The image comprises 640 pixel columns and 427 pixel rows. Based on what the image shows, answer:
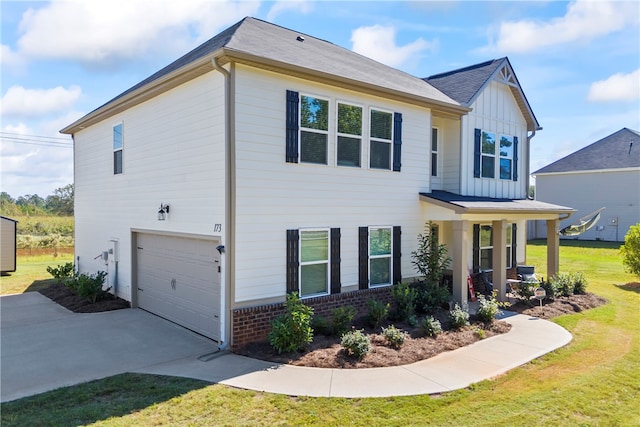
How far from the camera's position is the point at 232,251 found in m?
7.82

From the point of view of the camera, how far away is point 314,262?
9141 millimetres

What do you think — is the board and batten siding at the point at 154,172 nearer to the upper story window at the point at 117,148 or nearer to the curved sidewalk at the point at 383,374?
the upper story window at the point at 117,148

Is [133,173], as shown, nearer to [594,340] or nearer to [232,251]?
[232,251]

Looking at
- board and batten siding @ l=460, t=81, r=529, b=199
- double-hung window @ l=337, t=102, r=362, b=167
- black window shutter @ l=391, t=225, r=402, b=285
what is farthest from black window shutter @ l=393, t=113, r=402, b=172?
board and batten siding @ l=460, t=81, r=529, b=199

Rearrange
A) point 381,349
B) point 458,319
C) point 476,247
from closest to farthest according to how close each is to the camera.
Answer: point 381,349, point 458,319, point 476,247

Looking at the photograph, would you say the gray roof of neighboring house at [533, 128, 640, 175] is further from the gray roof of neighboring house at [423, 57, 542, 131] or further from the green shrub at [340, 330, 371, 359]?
the green shrub at [340, 330, 371, 359]

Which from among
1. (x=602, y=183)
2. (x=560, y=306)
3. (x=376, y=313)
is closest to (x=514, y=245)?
(x=560, y=306)

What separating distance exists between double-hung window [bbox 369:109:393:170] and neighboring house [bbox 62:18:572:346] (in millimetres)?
40

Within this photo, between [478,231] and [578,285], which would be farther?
[478,231]

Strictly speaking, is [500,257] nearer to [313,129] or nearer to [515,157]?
[515,157]

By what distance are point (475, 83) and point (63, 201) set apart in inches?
2072

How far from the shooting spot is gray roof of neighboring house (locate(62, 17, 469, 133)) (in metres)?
7.97

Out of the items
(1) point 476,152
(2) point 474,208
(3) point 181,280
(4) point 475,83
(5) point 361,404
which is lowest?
(5) point 361,404

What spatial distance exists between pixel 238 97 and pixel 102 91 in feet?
37.5
